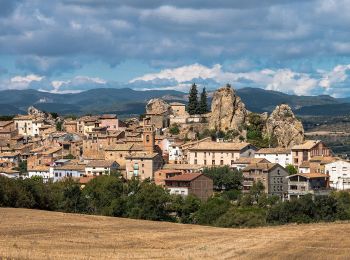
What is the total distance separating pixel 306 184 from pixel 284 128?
2160cm

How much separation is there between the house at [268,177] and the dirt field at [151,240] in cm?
4275

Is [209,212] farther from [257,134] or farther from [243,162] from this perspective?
[257,134]

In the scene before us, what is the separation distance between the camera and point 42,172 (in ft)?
356

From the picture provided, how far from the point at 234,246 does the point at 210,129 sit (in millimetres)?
80751

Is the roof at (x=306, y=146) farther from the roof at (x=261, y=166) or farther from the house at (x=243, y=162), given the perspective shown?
the roof at (x=261, y=166)

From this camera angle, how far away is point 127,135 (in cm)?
11588

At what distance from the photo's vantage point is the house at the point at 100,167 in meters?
102

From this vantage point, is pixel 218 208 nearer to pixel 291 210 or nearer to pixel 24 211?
pixel 291 210

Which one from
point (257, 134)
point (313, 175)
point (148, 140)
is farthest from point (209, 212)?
point (257, 134)

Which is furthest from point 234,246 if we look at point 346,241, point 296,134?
point 296,134

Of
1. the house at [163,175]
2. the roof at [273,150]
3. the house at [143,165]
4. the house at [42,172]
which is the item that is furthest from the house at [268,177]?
the house at [42,172]

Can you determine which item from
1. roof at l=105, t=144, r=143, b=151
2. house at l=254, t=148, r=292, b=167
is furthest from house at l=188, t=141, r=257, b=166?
roof at l=105, t=144, r=143, b=151

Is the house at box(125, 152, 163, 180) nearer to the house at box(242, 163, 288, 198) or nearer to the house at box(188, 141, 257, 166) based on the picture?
the house at box(188, 141, 257, 166)

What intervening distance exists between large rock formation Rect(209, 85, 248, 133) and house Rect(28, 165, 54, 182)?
26.5 metres
